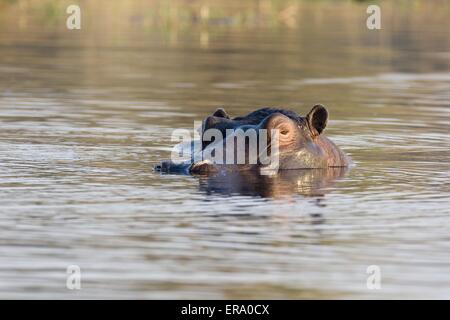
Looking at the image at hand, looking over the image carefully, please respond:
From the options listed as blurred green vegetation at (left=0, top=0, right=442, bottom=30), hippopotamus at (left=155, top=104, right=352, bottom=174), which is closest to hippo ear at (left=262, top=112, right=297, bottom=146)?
hippopotamus at (left=155, top=104, right=352, bottom=174)

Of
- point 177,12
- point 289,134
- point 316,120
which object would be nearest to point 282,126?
point 289,134

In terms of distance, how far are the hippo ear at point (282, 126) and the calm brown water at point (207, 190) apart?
1.10 feet

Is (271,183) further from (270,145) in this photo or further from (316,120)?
(316,120)

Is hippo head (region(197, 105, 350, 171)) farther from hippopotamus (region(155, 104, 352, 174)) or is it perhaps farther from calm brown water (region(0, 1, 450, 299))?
calm brown water (region(0, 1, 450, 299))

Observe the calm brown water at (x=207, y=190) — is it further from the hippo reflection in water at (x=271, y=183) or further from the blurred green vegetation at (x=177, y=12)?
the blurred green vegetation at (x=177, y=12)

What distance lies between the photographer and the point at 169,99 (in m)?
18.3

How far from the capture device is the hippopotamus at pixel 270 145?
10773 millimetres

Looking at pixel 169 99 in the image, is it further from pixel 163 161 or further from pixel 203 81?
pixel 163 161

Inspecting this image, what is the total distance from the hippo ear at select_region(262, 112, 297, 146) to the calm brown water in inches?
13.2

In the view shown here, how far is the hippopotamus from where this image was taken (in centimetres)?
1077

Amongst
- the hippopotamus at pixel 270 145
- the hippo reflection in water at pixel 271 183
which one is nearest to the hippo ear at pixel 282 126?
the hippopotamus at pixel 270 145

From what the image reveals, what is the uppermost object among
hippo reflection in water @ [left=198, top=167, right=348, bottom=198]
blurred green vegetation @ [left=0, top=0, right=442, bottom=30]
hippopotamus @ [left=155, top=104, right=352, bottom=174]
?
blurred green vegetation @ [left=0, top=0, right=442, bottom=30]
